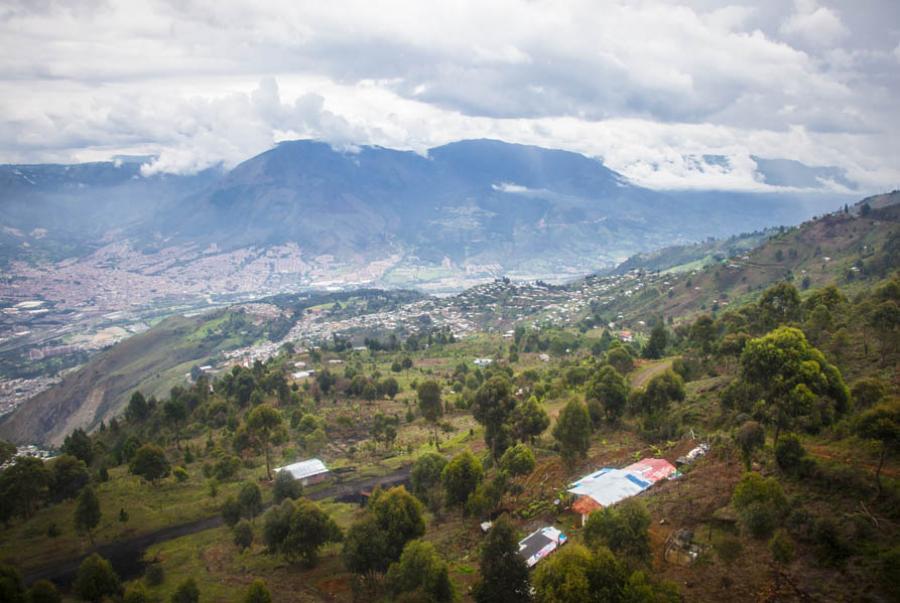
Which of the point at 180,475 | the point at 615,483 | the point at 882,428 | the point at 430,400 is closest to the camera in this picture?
the point at 882,428

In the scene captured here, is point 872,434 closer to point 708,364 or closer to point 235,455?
point 708,364

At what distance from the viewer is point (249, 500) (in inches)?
1785

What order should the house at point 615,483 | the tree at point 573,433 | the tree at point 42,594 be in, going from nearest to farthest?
the tree at point 42,594
the house at point 615,483
the tree at point 573,433

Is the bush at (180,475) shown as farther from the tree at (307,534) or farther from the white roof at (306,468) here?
the tree at (307,534)

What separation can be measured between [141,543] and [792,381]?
173ft

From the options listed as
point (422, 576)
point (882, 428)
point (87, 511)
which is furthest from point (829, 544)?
point (87, 511)

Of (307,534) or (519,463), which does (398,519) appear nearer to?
(307,534)

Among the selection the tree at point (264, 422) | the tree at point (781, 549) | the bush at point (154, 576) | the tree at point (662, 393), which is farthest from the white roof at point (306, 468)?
the tree at point (781, 549)

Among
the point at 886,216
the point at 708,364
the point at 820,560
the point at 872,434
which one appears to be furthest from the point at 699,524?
the point at 886,216

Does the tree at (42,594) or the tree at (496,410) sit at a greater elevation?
the tree at (496,410)

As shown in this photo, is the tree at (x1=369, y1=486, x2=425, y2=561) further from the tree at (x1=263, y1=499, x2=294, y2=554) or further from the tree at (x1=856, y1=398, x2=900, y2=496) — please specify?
the tree at (x1=856, y1=398, x2=900, y2=496)

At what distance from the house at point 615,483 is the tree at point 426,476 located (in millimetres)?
12521

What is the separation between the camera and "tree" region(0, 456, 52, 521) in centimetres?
4662

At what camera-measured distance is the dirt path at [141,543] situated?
40219mm
